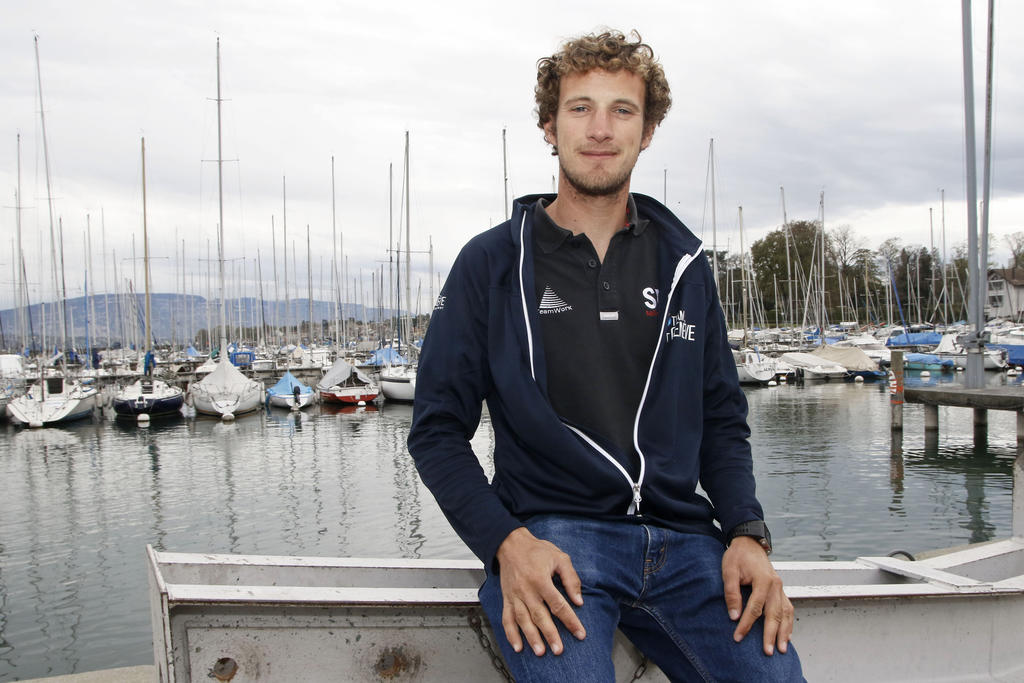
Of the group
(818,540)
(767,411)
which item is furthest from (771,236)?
(818,540)

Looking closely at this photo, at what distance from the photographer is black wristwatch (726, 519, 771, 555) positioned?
7.32ft

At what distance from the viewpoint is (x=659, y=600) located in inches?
85.0

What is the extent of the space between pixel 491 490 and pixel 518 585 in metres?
0.29

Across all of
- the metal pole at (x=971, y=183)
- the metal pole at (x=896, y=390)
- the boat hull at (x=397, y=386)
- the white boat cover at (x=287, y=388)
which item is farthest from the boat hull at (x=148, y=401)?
the metal pole at (x=971, y=183)

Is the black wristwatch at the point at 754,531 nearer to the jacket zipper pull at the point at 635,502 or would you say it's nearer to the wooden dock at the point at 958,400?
the jacket zipper pull at the point at 635,502

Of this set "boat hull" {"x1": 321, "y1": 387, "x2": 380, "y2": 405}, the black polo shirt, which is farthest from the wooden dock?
"boat hull" {"x1": 321, "y1": 387, "x2": 380, "y2": 405}

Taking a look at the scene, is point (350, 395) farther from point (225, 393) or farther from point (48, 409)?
point (48, 409)

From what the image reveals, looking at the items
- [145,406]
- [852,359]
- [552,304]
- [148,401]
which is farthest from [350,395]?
[552,304]

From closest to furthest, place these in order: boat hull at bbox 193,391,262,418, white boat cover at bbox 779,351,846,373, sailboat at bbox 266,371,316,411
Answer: boat hull at bbox 193,391,262,418 < sailboat at bbox 266,371,316,411 < white boat cover at bbox 779,351,846,373

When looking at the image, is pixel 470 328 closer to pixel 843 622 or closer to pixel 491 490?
pixel 491 490

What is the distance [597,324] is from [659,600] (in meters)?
0.81

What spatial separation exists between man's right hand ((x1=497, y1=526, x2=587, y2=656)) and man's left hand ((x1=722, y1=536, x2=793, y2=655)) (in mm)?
468

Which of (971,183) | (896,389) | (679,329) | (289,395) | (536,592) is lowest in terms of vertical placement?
(289,395)

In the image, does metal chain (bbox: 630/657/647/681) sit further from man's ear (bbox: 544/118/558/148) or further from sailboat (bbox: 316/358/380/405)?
sailboat (bbox: 316/358/380/405)
